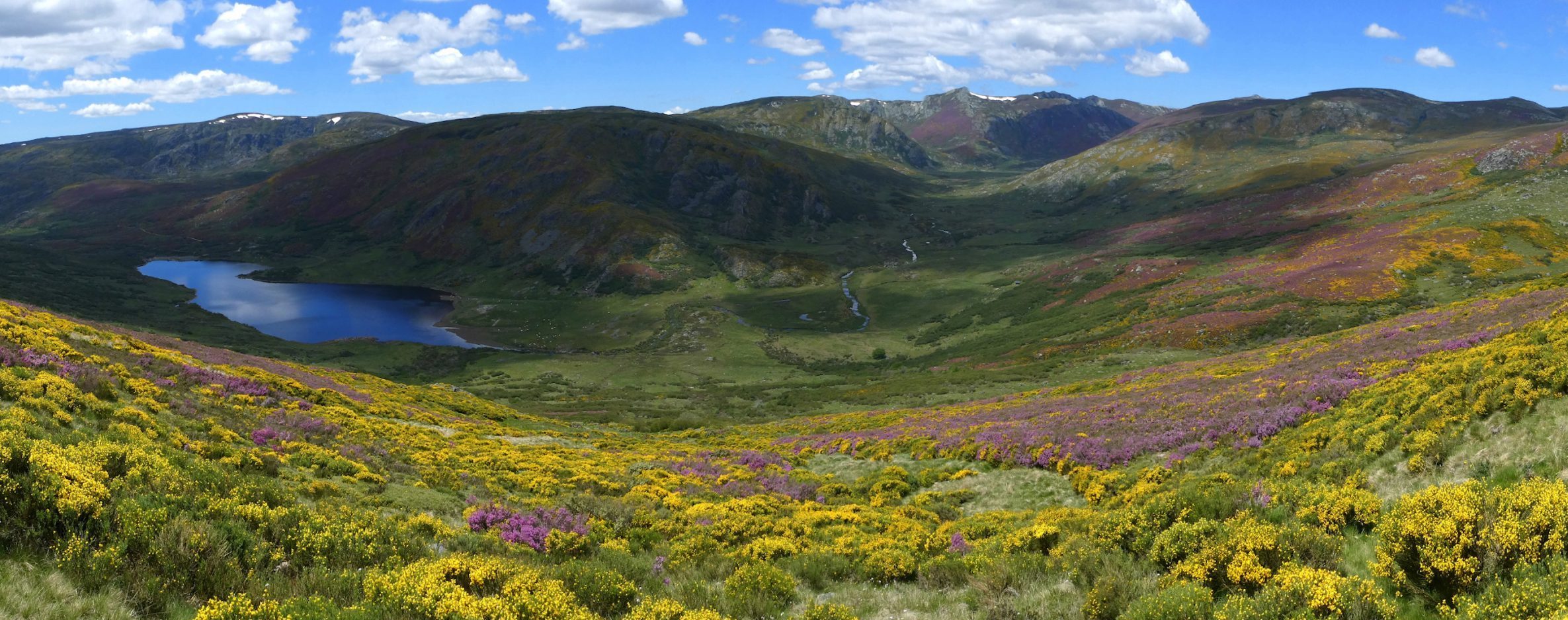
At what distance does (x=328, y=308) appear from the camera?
166m

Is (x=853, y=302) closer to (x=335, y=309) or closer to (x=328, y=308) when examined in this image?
(x=335, y=309)

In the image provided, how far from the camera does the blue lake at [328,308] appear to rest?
5591 inches

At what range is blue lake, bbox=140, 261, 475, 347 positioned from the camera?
5591 inches

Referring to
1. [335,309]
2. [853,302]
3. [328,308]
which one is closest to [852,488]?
[853,302]

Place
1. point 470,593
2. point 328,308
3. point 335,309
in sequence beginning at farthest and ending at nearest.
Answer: point 328,308, point 335,309, point 470,593

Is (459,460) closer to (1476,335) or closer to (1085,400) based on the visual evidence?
(1085,400)

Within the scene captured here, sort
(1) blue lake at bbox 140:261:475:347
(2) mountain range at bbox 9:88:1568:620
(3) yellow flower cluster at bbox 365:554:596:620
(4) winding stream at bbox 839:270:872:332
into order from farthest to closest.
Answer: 1. (1) blue lake at bbox 140:261:475:347
2. (4) winding stream at bbox 839:270:872:332
3. (3) yellow flower cluster at bbox 365:554:596:620
4. (2) mountain range at bbox 9:88:1568:620

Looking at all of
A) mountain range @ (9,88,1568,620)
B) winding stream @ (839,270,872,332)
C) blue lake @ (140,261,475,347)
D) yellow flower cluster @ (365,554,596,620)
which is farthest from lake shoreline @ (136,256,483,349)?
yellow flower cluster @ (365,554,596,620)

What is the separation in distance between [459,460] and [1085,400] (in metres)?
33.6

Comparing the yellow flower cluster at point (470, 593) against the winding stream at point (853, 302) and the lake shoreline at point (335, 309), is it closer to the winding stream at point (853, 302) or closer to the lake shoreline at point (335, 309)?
the winding stream at point (853, 302)

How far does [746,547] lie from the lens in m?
17.7

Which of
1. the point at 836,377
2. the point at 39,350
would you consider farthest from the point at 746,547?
the point at 836,377

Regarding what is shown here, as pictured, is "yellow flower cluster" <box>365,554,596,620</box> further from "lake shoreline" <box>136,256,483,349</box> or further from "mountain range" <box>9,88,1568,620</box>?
"lake shoreline" <box>136,256,483,349</box>

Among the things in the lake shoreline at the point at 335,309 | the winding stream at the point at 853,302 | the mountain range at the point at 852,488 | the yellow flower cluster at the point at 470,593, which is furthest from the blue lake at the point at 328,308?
the yellow flower cluster at the point at 470,593
